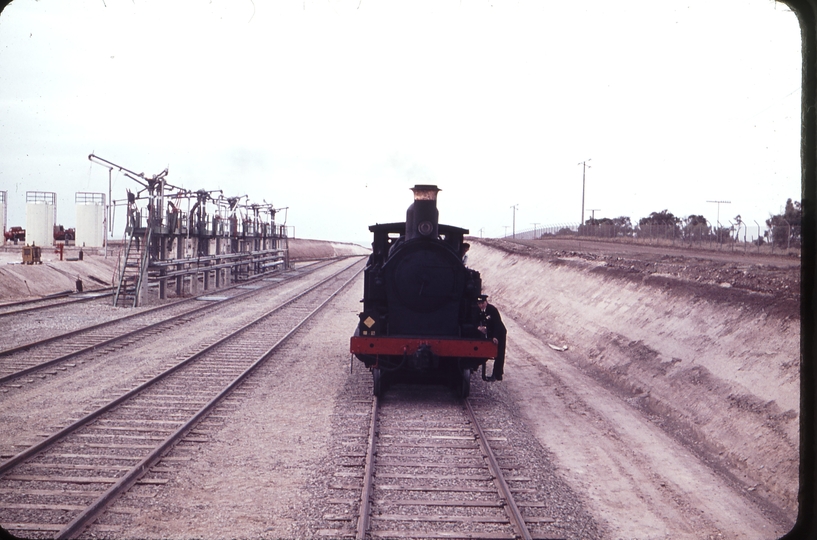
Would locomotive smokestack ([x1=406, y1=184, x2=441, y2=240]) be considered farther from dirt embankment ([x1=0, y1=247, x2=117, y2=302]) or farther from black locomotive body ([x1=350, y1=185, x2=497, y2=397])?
dirt embankment ([x1=0, y1=247, x2=117, y2=302])

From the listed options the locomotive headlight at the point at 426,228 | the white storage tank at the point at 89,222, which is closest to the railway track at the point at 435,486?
the locomotive headlight at the point at 426,228

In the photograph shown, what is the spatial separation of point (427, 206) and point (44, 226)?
56.0 metres

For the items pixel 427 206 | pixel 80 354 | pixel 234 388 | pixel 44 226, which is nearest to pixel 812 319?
pixel 427 206

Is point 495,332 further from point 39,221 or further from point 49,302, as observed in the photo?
point 39,221


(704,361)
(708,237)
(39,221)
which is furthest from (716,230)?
(39,221)

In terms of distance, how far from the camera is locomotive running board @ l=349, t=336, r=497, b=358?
9227 mm

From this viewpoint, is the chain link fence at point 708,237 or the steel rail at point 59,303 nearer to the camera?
the steel rail at point 59,303

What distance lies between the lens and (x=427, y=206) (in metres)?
9.64

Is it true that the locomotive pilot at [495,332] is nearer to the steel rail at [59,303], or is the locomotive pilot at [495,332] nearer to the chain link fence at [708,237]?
the steel rail at [59,303]

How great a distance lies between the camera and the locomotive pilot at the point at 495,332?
949 centimetres

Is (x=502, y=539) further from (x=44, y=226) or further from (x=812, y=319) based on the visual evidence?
(x=44, y=226)

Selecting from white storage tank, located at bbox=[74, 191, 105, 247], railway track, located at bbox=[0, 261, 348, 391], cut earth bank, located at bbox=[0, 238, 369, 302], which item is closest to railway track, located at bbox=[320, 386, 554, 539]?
railway track, located at bbox=[0, 261, 348, 391]

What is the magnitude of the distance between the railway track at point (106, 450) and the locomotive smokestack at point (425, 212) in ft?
13.2

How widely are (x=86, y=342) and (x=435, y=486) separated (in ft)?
35.8
